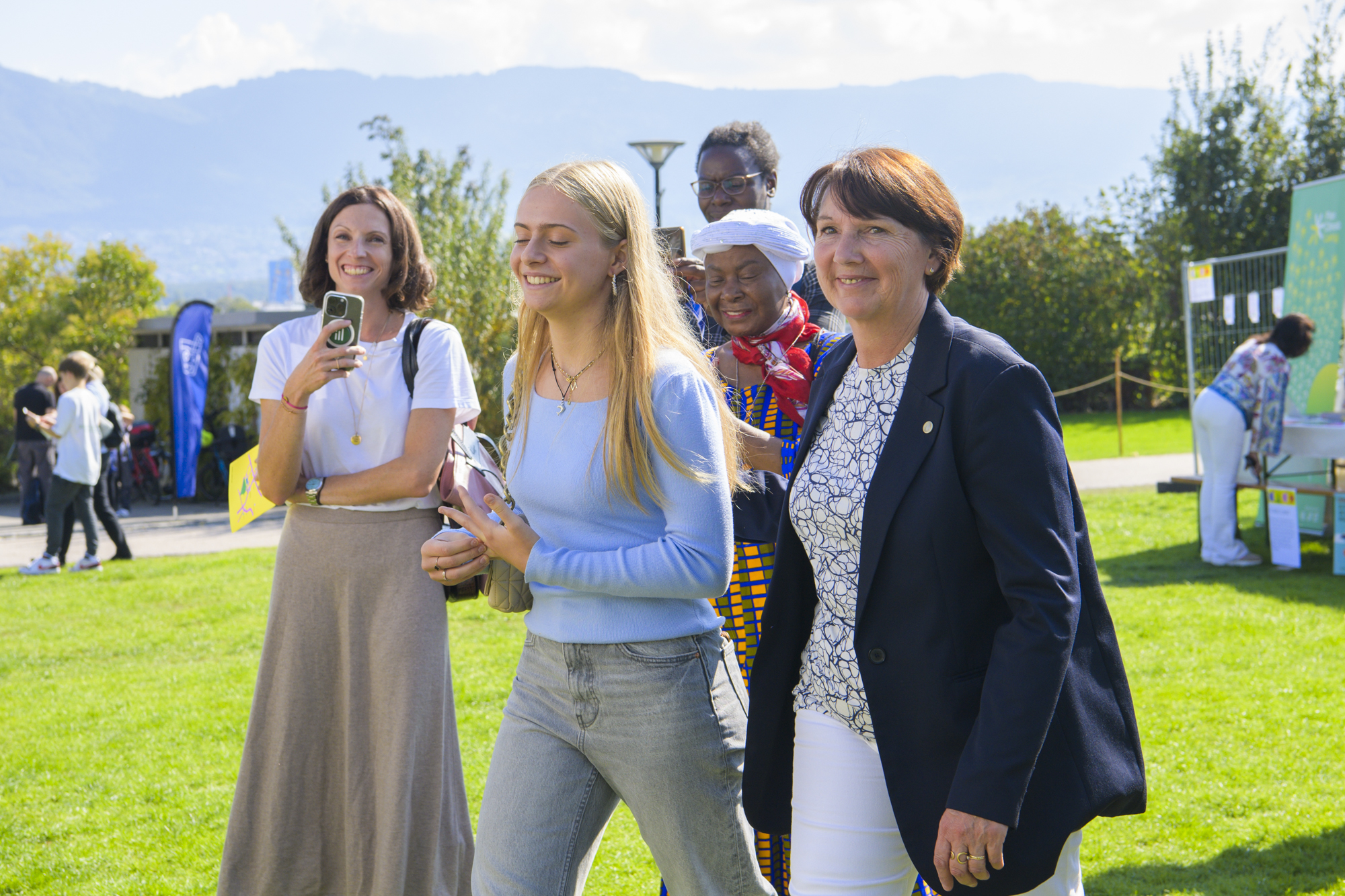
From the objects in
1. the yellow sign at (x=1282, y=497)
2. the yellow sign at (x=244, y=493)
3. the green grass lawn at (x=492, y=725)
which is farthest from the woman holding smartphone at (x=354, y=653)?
the yellow sign at (x=1282, y=497)

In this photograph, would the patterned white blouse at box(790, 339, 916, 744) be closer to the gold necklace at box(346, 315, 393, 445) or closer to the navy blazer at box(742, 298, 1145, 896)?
the navy blazer at box(742, 298, 1145, 896)

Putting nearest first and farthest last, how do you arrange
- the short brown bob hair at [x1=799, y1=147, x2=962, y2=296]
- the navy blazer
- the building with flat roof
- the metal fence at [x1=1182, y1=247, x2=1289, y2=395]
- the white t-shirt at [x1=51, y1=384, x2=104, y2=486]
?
the navy blazer < the short brown bob hair at [x1=799, y1=147, x2=962, y2=296] < the white t-shirt at [x1=51, y1=384, x2=104, y2=486] < the metal fence at [x1=1182, y1=247, x2=1289, y2=395] < the building with flat roof

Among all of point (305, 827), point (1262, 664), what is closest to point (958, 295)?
point (1262, 664)

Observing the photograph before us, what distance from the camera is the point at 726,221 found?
2709 millimetres

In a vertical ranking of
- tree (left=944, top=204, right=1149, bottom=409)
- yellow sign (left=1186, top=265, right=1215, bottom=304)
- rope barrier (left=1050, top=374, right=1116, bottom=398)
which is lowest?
rope barrier (left=1050, top=374, right=1116, bottom=398)

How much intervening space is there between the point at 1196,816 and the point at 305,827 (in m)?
3.35

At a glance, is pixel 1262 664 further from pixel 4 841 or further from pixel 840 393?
pixel 4 841

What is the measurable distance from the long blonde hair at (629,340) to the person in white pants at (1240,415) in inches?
310

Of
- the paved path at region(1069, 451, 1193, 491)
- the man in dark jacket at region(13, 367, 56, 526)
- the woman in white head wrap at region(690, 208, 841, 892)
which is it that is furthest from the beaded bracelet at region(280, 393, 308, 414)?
the man in dark jacket at region(13, 367, 56, 526)

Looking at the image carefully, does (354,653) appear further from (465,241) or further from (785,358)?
(465,241)

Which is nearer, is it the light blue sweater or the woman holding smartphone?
the light blue sweater

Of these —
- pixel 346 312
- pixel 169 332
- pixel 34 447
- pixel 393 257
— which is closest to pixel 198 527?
pixel 34 447

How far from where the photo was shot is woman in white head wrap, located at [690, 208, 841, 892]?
8.81ft

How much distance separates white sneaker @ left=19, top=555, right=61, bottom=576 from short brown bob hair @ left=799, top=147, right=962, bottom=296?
11.1 meters
